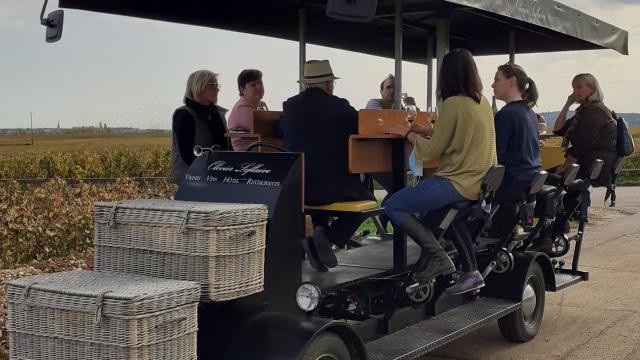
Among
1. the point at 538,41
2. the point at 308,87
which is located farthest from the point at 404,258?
the point at 538,41

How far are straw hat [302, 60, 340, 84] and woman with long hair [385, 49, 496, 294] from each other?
54cm

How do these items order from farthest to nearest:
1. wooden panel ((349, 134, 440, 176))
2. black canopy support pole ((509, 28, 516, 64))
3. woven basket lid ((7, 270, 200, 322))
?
black canopy support pole ((509, 28, 516, 64)) → wooden panel ((349, 134, 440, 176)) → woven basket lid ((7, 270, 200, 322))

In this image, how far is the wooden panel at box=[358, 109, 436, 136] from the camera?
503 centimetres

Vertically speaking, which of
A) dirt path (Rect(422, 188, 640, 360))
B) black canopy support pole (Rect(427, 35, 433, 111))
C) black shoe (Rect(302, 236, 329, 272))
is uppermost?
black canopy support pole (Rect(427, 35, 433, 111))

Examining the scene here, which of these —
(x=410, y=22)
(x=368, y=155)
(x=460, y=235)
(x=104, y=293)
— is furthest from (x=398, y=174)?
(x=104, y=293)

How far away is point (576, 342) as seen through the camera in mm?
6426

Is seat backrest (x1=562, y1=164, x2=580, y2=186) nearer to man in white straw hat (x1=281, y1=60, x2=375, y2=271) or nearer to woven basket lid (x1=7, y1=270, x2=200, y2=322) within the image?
man in white straw hat (x1=281, y1=60, x2=375, y2=271)

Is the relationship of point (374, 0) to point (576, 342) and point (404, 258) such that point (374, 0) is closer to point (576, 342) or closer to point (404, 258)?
→ point (404, 258)

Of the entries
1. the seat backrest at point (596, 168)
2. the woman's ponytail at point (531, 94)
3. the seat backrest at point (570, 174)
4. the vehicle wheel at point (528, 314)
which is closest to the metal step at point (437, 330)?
the vehicle wheel at point (528, 314)

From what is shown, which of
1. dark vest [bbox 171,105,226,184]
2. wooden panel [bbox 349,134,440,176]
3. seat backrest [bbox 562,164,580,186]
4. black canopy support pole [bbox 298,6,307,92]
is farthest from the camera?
seat backrest [bbox 562,164,580,186]

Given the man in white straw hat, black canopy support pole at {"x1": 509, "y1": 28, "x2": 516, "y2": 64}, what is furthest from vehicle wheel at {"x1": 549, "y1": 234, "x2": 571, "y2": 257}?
the man in white straw hat

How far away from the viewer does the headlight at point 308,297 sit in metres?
4.46

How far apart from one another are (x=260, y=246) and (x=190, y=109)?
201 centimetres

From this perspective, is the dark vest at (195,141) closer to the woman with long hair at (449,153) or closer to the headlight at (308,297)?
the woman with long hair at (449,153)
